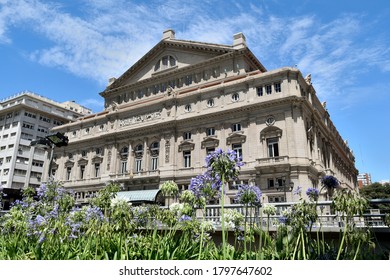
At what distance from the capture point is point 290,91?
33500 mm

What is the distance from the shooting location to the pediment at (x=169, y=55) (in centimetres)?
4538

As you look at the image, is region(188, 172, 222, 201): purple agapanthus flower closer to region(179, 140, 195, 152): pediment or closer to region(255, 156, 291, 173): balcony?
region(255, 156, 291, 173): balcony

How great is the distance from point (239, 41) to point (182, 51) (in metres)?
10.0

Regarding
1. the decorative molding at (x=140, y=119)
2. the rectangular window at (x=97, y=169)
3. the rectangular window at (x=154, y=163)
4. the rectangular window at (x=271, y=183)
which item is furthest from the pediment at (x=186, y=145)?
the rectangular window at (x=97, y=169)

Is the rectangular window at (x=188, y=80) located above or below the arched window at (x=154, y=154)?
above

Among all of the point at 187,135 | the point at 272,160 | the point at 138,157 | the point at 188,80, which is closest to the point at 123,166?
the point at 138,157

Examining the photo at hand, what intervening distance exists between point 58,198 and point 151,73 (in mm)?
39713

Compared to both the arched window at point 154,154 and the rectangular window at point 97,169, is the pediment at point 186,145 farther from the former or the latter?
the rectangular window at point 97,169

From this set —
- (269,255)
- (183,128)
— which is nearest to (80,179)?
(183,128)

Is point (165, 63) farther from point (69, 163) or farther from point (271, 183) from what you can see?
point (271, 183)

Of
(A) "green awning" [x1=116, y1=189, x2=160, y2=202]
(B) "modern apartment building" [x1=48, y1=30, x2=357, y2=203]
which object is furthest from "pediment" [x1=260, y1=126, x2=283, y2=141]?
(A) "green awning" [x1=116, y1=189, x2=160, y2=202]

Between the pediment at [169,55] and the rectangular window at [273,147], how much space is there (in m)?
15.9

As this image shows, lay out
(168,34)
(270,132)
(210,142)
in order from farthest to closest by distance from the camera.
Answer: (168,34) < (210,142) < (270,132)

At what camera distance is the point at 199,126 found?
39094mm
